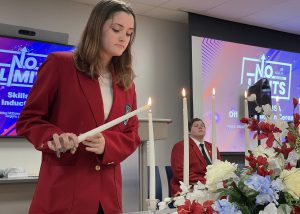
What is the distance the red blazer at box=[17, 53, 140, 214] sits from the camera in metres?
1.02

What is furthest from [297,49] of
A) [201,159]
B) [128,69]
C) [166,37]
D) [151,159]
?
[151,159]

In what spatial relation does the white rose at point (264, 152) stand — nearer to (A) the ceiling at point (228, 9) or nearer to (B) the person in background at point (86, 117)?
(B) the person in background at point (86, 117)

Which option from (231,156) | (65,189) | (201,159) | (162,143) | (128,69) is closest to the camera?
(65,189)

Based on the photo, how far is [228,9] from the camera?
14.1 feet

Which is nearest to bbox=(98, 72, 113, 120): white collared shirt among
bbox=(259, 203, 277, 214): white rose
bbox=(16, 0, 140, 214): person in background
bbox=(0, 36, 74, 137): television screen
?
bbox=(16, 0, 140, 214): person in background

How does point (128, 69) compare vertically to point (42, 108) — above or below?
above

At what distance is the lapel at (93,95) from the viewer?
1082 mm

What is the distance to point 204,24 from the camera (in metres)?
4.47

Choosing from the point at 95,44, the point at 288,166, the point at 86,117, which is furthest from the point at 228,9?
the point at 288,166

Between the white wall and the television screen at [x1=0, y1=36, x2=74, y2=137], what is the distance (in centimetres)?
27

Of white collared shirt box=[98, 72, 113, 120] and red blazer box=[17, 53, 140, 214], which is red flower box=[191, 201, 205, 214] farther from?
white collared shirt box=[98, 72, 113, 120]

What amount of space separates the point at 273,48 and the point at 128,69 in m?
4.30

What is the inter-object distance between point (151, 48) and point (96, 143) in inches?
139

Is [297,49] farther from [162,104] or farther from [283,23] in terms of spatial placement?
[162,104]
